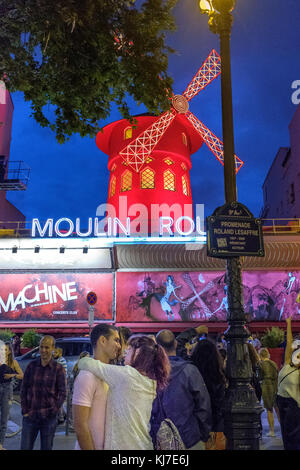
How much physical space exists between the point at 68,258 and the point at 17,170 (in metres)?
8.30

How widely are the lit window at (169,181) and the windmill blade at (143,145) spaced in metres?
1.54

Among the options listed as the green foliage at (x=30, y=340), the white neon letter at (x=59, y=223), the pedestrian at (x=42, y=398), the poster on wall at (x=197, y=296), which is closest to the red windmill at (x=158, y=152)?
the white neon letter at (x=59, y=223)

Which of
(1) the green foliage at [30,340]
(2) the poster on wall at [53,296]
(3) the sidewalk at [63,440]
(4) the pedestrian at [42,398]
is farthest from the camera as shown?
(2) the poster on wall at [53,296]

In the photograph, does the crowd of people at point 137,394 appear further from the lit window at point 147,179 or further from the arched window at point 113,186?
the arched window at point 113,186

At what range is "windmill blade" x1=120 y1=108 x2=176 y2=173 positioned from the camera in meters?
22.2

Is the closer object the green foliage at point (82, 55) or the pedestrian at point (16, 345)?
the green foliage at point (82, 55)

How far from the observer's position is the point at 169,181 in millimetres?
22875

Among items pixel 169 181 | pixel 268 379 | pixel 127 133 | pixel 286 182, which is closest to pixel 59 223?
pixel 169 181

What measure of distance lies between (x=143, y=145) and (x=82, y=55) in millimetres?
16475

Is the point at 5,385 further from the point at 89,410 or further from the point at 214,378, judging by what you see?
the point at 89,410

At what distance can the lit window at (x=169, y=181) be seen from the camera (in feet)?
74.5

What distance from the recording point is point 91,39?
5.79 m
